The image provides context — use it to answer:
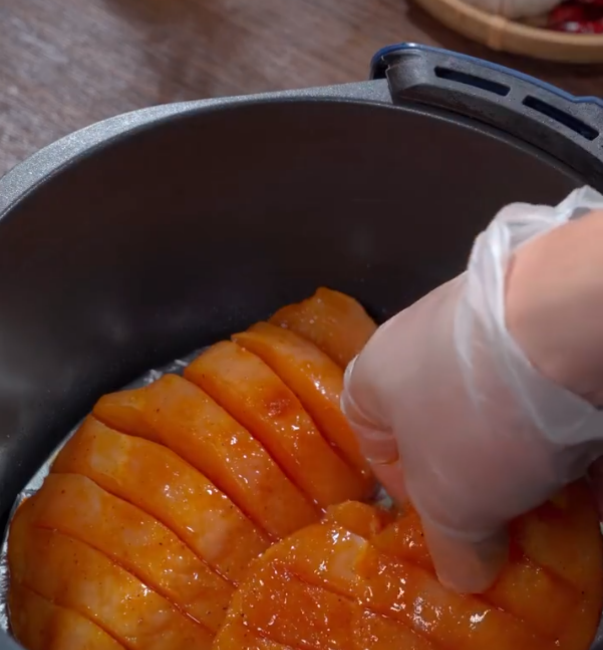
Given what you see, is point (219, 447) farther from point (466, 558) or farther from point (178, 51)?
point (178, 51)

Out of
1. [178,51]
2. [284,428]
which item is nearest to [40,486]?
[284,428]

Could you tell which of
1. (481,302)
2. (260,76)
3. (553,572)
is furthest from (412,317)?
(260,76)

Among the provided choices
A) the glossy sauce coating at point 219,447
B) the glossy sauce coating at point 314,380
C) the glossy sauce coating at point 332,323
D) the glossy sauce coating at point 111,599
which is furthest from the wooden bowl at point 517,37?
the glossy sauce coating at point 111,599

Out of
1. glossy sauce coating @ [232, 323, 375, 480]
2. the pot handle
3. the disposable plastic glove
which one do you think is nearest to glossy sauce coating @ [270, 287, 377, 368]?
glossy sauce coating @ [232, 323, 375, 480]

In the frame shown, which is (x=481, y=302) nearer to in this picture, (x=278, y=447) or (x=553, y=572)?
(x=553, y=572)

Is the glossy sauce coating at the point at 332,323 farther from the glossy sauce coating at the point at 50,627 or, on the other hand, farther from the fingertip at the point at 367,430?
the glossy sauce coating at the point at 50,627

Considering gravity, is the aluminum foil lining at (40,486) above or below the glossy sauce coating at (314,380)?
below
